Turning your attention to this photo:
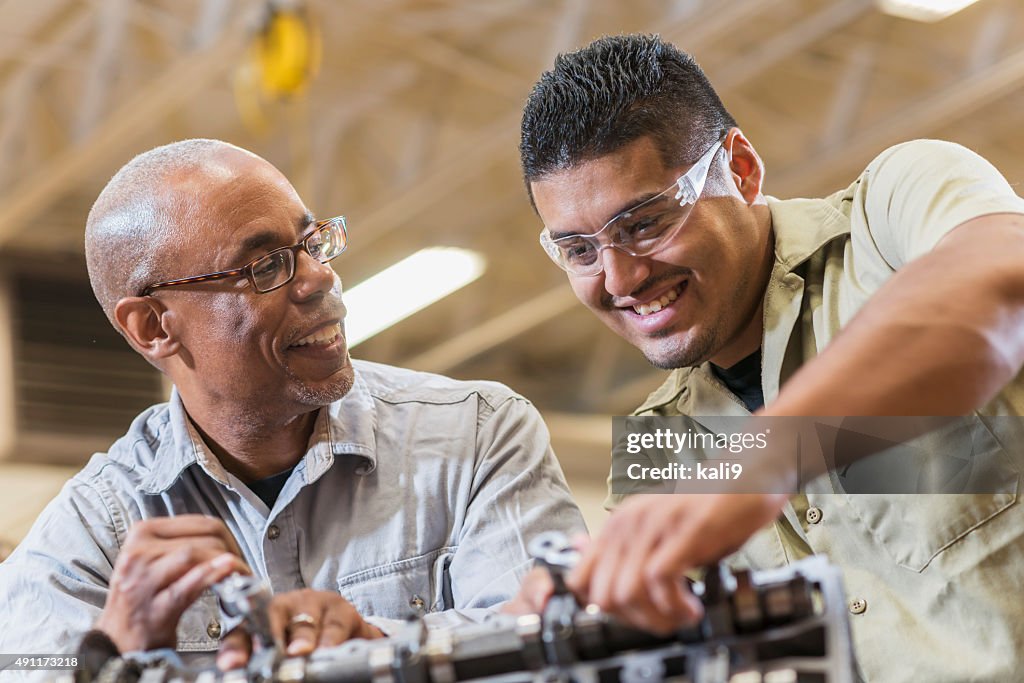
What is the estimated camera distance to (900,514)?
2.29m

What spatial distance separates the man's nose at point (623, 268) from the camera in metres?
2.39

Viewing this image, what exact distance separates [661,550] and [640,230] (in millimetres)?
1077

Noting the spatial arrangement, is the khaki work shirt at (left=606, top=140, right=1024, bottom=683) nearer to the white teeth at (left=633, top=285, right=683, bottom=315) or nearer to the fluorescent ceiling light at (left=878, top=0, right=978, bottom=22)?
the white teeth at (left=633, top=285, right=683, bottom=315)

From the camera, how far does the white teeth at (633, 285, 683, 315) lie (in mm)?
2465

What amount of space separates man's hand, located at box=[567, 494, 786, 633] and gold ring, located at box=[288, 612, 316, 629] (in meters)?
0.48

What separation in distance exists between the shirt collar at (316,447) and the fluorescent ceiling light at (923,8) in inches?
272

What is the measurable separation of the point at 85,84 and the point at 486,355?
5835mm

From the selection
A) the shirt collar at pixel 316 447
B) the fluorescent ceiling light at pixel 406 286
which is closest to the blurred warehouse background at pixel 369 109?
the fluorescent ceiling light at pixel 406 286

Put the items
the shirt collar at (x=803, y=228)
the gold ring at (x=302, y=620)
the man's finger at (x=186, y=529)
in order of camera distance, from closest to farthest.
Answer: the gold ring at (x=302, y=620)
the man's finger at (x=186, y=529)
the shirt collar at (x=803, y=228)

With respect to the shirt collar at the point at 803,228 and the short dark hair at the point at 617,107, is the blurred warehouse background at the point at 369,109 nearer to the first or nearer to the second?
the short dark hair at the point at 617,107

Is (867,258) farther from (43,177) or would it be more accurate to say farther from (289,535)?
(43,177)

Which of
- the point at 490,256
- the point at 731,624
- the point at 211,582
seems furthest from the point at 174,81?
the point at 731,624

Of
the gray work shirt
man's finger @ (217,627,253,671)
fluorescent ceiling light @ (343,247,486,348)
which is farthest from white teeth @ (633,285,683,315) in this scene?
fluorescent ceiling light @ (343,247,486,348)

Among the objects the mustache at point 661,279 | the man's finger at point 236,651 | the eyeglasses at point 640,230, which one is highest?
the eyeglasses at point 640,230
